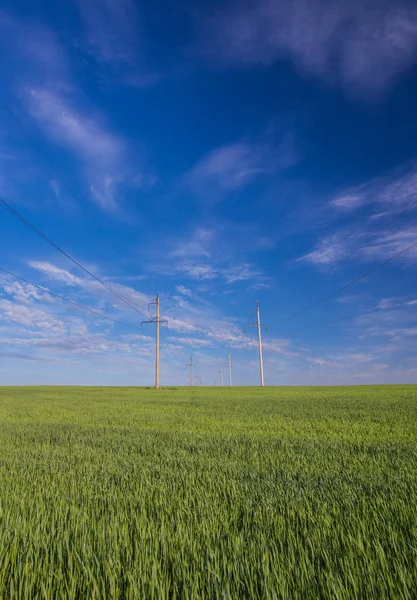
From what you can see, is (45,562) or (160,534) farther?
(160,534)

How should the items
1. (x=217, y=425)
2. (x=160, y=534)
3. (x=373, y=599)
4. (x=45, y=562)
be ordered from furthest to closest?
1. (x=217, y=425)
2. (x=160, y=534)
3. (x=45, y=562)
4. (x=373, y=599)

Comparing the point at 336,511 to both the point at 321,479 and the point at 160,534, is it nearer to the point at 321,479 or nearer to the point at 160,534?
the point at 321,479

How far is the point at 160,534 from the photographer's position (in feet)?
8.38

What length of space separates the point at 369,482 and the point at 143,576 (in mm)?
3241

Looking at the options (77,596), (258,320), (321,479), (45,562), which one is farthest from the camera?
(258,320)

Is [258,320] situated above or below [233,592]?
above

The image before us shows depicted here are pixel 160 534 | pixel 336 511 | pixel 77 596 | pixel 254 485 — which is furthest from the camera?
pixel 254 485

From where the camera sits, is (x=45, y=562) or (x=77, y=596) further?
(x=45, y=562)

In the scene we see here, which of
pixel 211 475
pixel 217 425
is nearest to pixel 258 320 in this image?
pixel 217 425

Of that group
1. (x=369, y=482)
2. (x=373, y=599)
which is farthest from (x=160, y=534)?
(x=369, y=482)

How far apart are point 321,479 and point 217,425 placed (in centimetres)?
689

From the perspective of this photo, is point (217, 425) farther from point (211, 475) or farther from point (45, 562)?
point (45, 562)

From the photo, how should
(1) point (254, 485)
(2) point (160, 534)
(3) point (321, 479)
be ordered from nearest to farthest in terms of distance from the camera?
(2) point (160, 534) → (1) point (254, 485) → (3) point (321, 479)

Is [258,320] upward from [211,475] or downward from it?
upward
